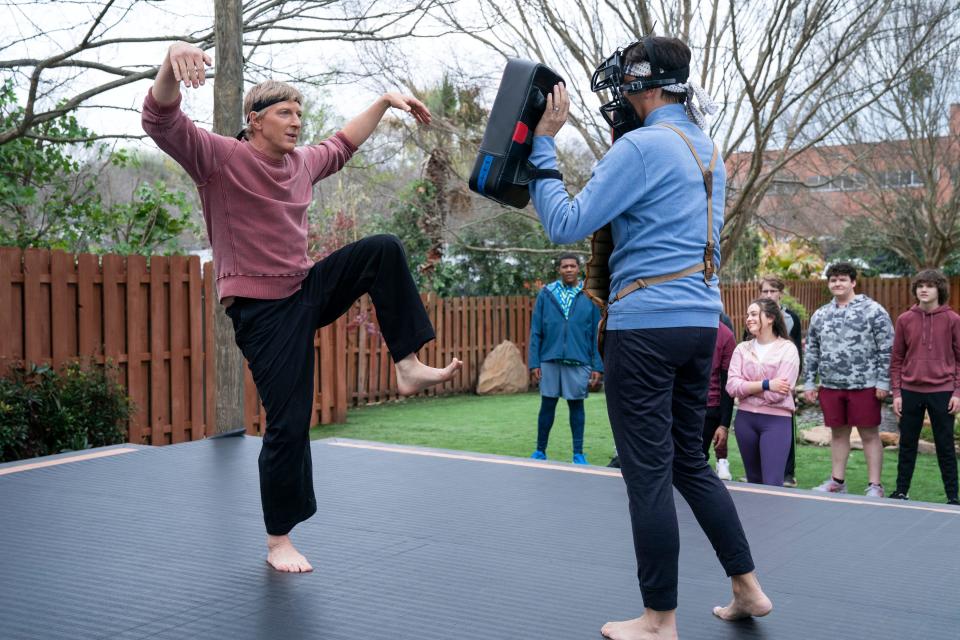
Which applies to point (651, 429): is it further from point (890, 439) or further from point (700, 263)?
point (890, 439)

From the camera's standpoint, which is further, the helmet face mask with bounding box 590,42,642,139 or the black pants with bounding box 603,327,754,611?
the helmet face mask with bounding box 590,42,642,139

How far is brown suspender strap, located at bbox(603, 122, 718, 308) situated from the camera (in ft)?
7.49

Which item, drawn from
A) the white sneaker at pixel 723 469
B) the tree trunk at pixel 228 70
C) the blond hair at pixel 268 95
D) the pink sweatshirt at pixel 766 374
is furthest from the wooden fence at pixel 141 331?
the pink sweatshirt at pixel 766 374

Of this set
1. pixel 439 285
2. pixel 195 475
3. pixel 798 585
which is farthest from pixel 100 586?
pixel 439 285

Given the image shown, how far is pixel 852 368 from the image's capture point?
5.27 m

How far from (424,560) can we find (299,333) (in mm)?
884

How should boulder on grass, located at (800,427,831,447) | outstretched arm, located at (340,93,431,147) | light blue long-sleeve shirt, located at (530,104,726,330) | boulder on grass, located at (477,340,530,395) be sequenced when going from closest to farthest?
light blue long-sleeve shirt, located at (530,104,726,330) < outstretched arm, located at (340,93,431,147) < boulder on grass, located at (800,427,831,447) < boulder on grass, located at (477,340,530,395)

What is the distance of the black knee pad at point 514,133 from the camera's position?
2402 mm

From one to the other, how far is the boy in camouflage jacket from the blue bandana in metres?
1.78

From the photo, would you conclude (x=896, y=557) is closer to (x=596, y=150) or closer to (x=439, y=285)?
(x=596, y=150)

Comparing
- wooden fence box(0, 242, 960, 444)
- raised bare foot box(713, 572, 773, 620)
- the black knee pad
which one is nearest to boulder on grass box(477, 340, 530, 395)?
wooden fence box(0, 242, 960, 444)

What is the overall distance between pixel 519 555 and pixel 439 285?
33.5 feet

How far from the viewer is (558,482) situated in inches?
176

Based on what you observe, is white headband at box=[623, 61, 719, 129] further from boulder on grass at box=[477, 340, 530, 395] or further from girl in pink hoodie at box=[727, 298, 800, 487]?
boulder on grass at box=[477, 340, 530, 395]
